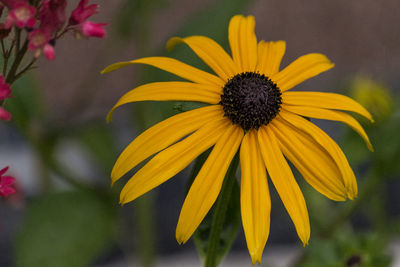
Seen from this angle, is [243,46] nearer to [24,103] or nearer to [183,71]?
[183,71]

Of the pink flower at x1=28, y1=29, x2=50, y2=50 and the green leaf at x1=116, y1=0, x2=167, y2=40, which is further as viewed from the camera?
the green leaf at x1=116, y1=0, x2=167, y2=40

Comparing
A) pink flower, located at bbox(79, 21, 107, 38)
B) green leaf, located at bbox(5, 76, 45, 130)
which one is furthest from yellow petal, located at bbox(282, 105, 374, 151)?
green leaf, located at bbox(5, 76, 45, 130)

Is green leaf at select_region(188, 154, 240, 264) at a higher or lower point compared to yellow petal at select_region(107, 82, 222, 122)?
lower

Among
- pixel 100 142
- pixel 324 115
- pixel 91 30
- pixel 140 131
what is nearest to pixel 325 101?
pixel 324 115

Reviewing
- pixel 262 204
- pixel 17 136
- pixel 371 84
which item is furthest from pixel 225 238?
pixel 17 136

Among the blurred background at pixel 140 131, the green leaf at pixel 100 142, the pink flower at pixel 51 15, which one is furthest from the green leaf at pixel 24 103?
the pink flower at pixel 51 15

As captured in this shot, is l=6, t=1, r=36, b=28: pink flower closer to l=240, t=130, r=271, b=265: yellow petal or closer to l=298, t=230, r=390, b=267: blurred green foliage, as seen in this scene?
l=240, t=130, r=271, b=265: yellow petal

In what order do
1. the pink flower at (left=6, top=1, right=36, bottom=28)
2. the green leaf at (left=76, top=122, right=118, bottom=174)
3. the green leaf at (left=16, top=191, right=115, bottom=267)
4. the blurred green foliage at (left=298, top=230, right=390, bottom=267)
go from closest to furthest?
the pink flower at (left=6, top=1, right=36, bottom=28) < the blurred green foliage at (left=298, top=230, right=390, bottom=267) < the green leaf at (left=16, top=191, right=115, bottom=267) < the green leaf at (left=76, top=122, right=118, bottom=174)

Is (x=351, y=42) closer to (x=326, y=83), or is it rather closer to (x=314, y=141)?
(x=326, y=83)

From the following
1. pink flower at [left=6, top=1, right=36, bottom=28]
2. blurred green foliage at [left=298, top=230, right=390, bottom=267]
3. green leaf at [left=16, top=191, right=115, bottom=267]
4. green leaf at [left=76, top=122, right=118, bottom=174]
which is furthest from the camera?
green leaf at [left=76, top=122, right=118, bottom=174]
